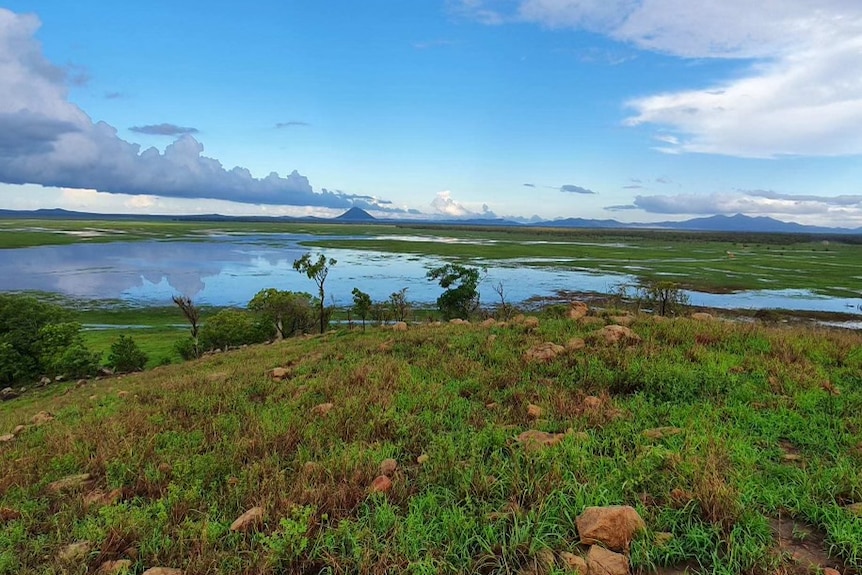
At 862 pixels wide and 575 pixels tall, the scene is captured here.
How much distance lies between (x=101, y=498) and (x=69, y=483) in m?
0.85

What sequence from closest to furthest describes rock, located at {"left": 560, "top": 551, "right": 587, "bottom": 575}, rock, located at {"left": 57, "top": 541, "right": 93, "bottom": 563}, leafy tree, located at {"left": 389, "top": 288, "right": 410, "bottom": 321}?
rock, located at {"left": 560, "top": 551, "right": 587, "bottom": 575} → rock, located at {"left": 57, "top": 541, "right": 93, "bottom": 563} → leafy tree, located at {"left": 389, "top": 288, "right": 410, "bottom": 321}

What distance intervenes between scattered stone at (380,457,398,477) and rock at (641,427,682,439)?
10.4 feet

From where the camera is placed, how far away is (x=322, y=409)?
7402mm

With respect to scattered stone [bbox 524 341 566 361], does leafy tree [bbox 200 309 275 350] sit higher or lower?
lower

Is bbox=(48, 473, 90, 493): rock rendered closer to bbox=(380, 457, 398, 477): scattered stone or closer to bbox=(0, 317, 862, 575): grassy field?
bbox=(0, 317, 862, 575): grassy field

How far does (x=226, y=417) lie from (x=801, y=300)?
72913 millimetres

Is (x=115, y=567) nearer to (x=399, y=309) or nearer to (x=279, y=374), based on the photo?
(x=279, y=374)

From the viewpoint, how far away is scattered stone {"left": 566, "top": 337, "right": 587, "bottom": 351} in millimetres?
9602

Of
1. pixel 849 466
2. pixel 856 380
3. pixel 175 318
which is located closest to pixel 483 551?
pixel 849 466

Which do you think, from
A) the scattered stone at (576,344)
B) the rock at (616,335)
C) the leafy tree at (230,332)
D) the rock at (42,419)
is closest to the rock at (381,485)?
the scattered stone at (576,344)

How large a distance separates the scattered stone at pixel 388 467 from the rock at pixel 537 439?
5.11 feet

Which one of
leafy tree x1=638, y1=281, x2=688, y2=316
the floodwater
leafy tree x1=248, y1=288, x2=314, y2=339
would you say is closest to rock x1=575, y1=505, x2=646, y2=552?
leafy tree x1=248, y1=288, x2=314, y2=339

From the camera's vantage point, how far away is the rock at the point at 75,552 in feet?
13.2

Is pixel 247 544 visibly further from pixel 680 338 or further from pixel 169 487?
pixel 680 338
